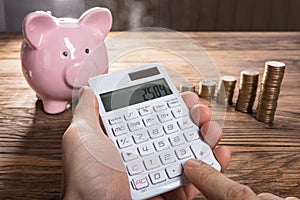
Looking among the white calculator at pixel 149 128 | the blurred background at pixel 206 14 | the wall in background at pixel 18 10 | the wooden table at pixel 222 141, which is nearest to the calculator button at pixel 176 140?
the white calculator at pixel 149 128

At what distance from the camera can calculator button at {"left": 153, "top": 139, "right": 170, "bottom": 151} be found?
0.63 metres

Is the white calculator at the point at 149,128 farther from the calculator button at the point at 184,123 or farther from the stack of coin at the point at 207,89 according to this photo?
the stack of coin at the point at 207,89

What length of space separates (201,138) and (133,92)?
4.4 inches

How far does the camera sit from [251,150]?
767mm

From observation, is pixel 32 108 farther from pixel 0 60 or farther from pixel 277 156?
pixel 277 156

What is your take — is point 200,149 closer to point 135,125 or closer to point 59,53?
point 135,125

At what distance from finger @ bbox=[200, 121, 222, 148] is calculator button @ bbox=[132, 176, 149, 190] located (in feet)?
0.37

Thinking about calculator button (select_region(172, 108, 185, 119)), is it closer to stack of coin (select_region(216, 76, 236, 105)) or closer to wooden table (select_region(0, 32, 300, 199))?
wooden table (select_region(0, 32, 300, 199))

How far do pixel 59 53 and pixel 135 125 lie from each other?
24 centimetres

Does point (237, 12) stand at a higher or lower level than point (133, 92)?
lower

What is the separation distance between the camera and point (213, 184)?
1.71ft

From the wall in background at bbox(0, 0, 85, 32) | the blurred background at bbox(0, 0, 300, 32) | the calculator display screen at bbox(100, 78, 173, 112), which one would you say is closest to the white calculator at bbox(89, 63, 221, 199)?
the calculator display screen at bbox(100, 78, 173, 112)

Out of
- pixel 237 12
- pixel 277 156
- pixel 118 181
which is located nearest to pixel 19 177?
pixel 118 181

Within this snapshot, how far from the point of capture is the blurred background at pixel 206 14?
1.89 metres
